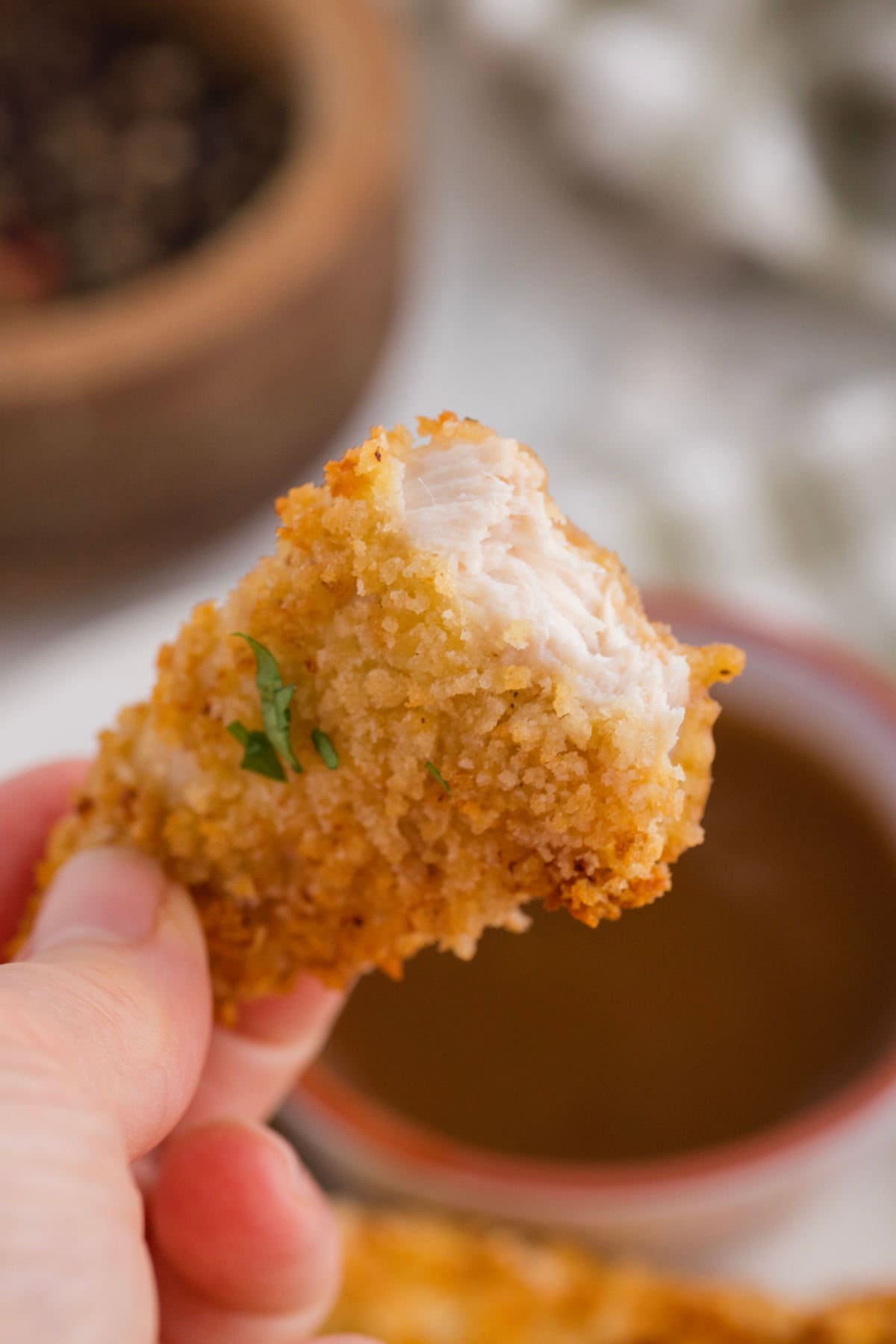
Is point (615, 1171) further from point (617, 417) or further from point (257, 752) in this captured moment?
point (617, 417)

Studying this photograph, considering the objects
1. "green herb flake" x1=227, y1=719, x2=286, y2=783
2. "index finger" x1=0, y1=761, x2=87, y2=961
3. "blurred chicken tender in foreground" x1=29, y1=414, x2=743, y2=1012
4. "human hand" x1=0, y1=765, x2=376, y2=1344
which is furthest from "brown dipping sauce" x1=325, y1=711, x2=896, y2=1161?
"green herb flake" x1=227, y1=719, x2=286, y2=783

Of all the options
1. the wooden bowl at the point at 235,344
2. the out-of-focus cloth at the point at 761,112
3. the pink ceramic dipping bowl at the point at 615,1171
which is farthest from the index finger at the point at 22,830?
the out-of-focus cloth at the point at 761,112

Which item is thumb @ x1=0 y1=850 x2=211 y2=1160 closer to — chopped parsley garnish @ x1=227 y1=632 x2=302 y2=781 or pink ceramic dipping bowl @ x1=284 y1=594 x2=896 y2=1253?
chopped parsley garnish @ x1=227 y1=632 x2=302 y2=781

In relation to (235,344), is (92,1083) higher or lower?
lower

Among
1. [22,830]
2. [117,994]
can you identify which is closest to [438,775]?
[117,994]

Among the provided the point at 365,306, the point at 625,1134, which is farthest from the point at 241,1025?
the point at 365,306

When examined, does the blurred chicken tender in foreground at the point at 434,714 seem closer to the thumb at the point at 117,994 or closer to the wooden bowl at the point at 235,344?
the thumb at the point at 117,994

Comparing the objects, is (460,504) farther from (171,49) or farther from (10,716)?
(171,49)
